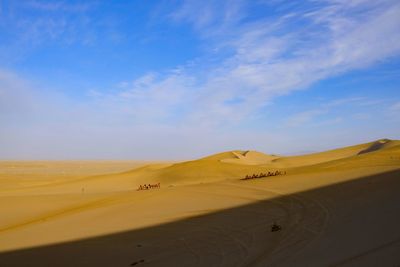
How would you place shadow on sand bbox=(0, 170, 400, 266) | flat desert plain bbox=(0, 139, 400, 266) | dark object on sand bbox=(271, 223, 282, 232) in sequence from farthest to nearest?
dark object on sand bbox=(271, 223, 282, 232)
flat desert plain bbox=(0, 139, 400, 266)
shadow on sand bbox=(0, 170, 400, 266)

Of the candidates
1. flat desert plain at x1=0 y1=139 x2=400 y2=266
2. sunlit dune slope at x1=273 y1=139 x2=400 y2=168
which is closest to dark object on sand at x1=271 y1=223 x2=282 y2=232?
flat desert plain at x1=0 y1=139 x2=400 y2=266

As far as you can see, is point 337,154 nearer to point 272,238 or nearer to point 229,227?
point 229,227

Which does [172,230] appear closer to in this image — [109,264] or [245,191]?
[109,264]

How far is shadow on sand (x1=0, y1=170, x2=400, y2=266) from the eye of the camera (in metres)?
4.44

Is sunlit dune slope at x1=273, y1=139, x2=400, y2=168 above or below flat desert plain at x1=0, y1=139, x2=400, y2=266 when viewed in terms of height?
above

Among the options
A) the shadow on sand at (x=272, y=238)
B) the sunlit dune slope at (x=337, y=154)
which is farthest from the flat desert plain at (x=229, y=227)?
the sunlit dune slope at (x=337, y=154)

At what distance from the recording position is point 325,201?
24.4ft

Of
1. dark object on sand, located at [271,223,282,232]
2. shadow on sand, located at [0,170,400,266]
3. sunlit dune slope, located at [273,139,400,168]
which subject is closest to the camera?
shadow on sand, located at [0,170,400,266]

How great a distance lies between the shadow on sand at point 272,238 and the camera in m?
4.44

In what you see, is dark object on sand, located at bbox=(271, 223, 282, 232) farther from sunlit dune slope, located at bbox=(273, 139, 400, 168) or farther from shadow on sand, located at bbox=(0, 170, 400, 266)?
sunlit dune slope, located at bbox=(273, 139, 400, 168)

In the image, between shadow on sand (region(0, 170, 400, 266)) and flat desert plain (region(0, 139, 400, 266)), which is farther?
flat desert plain (region(0, 139, 400, 266))

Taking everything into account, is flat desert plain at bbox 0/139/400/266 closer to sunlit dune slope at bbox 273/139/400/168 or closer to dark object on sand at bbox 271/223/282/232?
dark object on sand at bbox 271/223/282/232

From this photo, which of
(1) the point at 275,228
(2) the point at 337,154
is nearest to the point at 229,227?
(1) the point at 275,228

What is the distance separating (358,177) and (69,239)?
6.63 m
